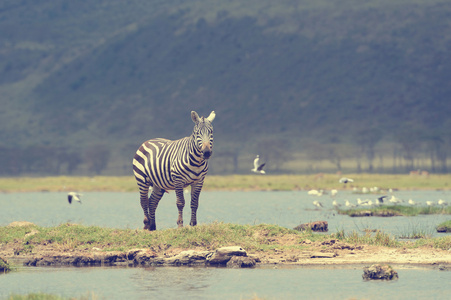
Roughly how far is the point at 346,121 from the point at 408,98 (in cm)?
1064

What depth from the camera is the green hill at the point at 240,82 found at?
136375mm

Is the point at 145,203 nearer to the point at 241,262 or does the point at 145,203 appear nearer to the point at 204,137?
the point at 204,137

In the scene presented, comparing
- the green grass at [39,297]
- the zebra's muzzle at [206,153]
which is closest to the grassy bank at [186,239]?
the zebra's muzzle at [206,153]

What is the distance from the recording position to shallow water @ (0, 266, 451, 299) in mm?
A: 17594

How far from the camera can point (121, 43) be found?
165 meters

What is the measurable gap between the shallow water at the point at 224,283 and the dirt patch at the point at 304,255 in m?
0.70

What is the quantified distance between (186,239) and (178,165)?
2377 mm

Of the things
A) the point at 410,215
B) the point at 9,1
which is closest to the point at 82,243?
the point at 410,215

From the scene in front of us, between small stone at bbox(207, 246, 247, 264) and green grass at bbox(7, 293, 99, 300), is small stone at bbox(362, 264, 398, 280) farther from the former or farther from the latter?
green grass at bbox(7, 293, 99, 300)

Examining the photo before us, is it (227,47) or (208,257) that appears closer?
(208,257)

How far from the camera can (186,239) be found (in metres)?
22.6

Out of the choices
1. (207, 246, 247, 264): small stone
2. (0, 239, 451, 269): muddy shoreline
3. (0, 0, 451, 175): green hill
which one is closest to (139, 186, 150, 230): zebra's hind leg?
(0, 239, 451, 269): muddy shoreline

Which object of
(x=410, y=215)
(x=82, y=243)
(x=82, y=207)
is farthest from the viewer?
(x=82, y=207)

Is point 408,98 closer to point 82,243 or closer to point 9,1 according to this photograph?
point 9,1
